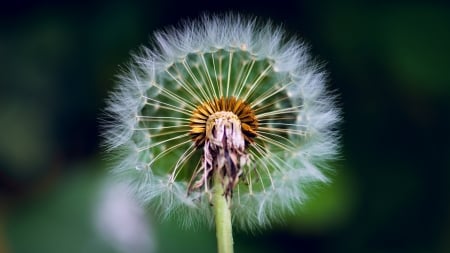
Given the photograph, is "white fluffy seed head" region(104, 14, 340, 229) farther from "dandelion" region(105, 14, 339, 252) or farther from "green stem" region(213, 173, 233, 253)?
"green stem" region(213, 173, 233, 253)

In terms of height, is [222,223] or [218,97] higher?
[218,97]

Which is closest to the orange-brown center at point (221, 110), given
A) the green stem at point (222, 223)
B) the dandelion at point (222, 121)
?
the dandelion at point (222, 121)

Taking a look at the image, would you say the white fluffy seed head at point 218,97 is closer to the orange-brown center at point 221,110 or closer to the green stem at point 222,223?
the orange-brown center at point 221,110

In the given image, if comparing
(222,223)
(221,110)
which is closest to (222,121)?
(221,110)

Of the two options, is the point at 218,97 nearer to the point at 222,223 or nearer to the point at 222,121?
the point at 222,121
